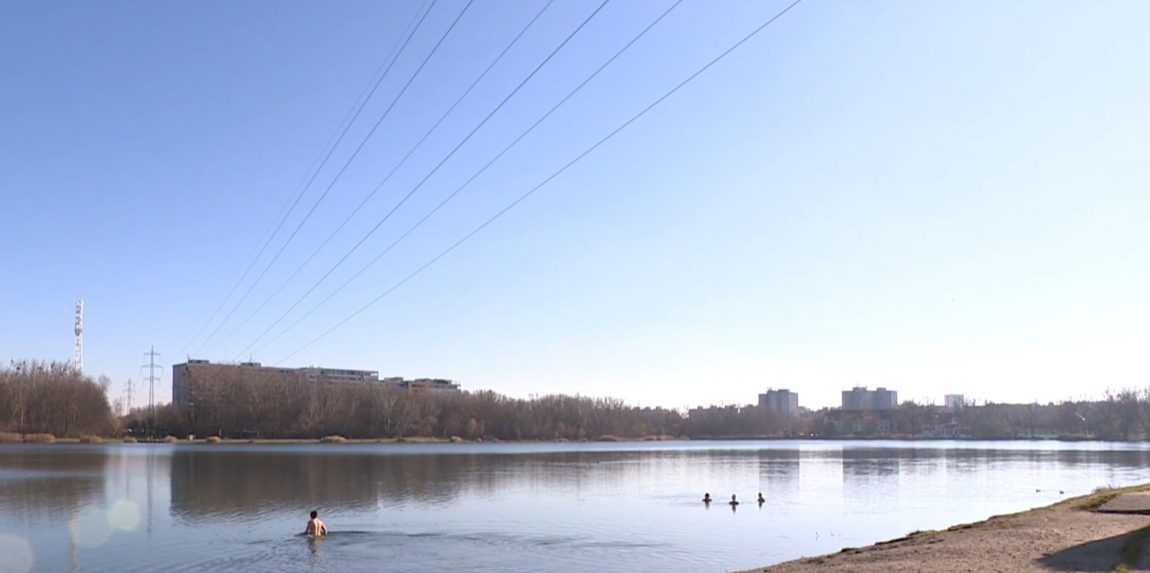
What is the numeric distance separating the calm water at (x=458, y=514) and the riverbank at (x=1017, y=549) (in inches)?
229

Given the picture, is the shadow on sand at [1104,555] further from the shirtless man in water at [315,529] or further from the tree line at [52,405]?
the tree line at [52,405]

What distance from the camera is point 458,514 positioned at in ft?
163

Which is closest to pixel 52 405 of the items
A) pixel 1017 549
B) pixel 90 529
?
pixel 90 529

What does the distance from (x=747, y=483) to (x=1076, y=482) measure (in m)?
25.5

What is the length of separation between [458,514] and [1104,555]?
32.9 meters

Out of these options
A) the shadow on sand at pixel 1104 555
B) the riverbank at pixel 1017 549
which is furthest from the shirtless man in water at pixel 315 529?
the shadow on sand at pixel 1104 555

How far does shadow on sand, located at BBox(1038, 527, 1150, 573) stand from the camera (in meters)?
21.5

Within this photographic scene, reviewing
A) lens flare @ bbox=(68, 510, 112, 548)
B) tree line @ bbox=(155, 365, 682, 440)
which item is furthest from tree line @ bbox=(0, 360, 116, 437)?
Result: lens flare @ bbox=(68, 510, 112, 548)

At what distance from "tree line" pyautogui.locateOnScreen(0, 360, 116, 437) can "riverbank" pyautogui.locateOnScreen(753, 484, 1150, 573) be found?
14819cm

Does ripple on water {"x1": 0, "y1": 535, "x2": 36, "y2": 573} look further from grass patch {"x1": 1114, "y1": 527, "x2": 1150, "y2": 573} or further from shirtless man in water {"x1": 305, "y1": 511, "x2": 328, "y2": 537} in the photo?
grass patch {"x1": 1114, "y1": 527, "x2": 1150, "y2": 573}

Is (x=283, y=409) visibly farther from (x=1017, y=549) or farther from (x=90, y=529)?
(x=1017, y=549)

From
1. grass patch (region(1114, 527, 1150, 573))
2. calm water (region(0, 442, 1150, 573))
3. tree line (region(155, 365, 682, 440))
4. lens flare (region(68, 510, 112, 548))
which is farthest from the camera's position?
tree line (region(155, 365, 682, 440))

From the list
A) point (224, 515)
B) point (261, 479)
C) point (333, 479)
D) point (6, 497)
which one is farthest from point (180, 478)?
point (224, 515)

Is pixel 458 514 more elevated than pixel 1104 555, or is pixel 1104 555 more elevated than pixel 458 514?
pixel 1104 555
